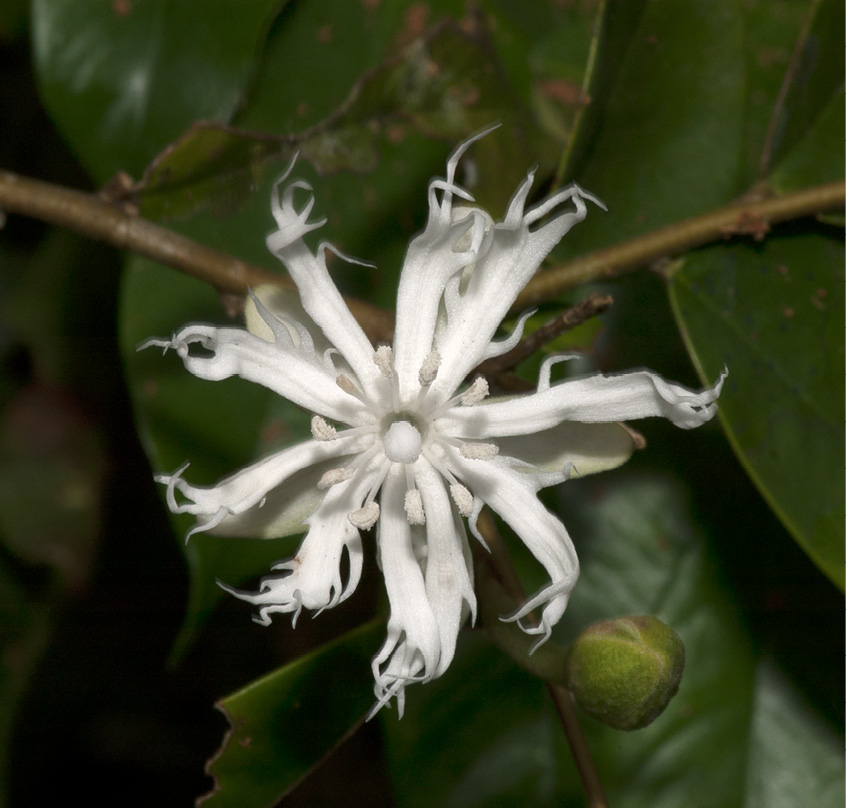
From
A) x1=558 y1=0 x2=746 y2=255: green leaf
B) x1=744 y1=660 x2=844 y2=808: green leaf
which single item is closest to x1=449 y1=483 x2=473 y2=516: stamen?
x1=558 y1=0 x2=746 y2=255: green leaf

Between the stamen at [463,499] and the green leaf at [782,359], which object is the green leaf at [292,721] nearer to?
the stamen at [463,499]

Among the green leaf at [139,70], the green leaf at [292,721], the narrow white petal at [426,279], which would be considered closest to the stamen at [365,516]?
the narrow white petal at [426,279]

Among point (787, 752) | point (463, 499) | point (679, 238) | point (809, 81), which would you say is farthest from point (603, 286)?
point (787, 752)

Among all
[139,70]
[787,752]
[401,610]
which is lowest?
[787,752]

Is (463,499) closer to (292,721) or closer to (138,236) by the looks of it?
(292,721)

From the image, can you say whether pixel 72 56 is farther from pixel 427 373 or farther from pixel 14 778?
pixel 14 778

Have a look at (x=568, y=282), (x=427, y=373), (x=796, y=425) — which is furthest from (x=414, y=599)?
(x=796, y=425)
